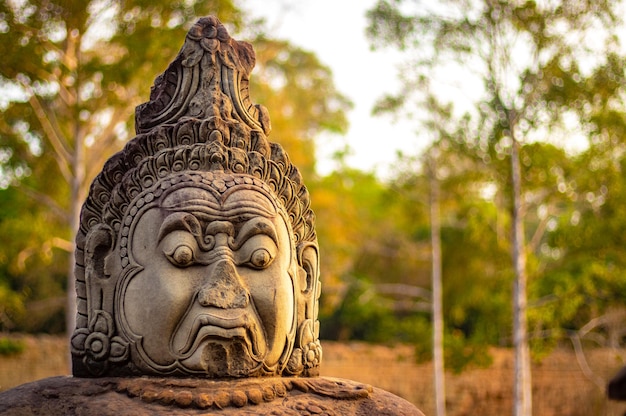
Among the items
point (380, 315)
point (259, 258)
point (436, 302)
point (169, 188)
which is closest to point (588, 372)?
point (436, 302)

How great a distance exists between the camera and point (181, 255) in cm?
361

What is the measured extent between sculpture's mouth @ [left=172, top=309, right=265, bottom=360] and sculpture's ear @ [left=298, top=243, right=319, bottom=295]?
57 cm

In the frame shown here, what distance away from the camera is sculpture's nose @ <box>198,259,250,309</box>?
358cm

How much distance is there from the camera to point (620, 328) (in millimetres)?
15875

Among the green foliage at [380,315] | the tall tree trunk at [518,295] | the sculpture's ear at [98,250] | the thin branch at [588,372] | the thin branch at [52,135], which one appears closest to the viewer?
the sculpture's ear at [98,250]

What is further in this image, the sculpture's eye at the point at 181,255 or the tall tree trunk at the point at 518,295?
the tall tree trunk at the point at 518,295

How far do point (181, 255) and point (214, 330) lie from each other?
0.40 metres

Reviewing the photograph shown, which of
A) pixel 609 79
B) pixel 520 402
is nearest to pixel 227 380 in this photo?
pixel 520 402

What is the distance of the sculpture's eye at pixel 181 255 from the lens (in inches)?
142

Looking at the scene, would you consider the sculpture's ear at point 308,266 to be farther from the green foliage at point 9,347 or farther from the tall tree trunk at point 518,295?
the green foliage at point 9,347

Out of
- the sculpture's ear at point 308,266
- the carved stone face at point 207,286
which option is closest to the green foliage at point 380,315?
the sculpture's ear at point 308,266

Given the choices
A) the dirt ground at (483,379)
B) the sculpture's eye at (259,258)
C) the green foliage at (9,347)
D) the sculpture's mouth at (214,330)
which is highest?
the sculpture's eye at (259,258)

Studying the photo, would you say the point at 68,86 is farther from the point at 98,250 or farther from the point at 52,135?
the point at 98,250

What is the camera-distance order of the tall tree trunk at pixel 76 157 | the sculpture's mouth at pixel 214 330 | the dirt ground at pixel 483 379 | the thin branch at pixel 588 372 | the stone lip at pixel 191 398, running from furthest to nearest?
the thin branch at pixel 588 372 → the dirt ground at pixel 483 379 → the tall tree trunk at pixel 76 157 → the sculpture's mouth at pixel 214 330 → the stone lip at pixel 191 398
